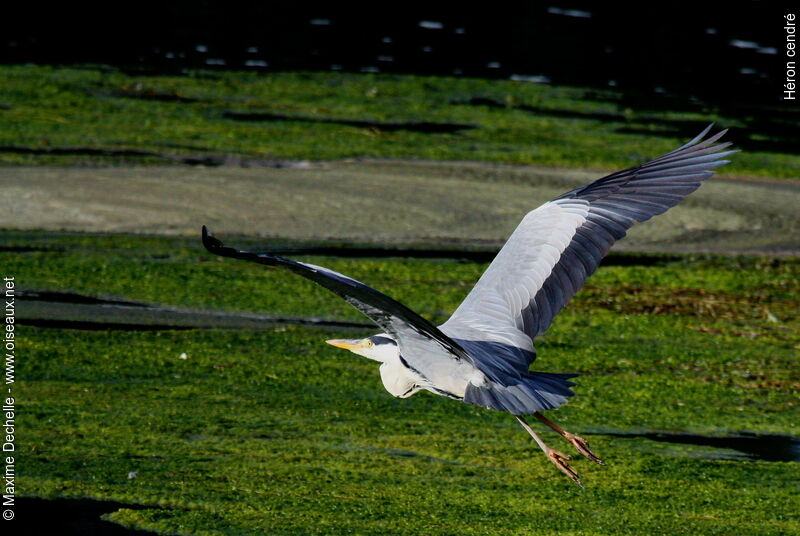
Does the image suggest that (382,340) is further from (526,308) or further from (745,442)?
(745,442)

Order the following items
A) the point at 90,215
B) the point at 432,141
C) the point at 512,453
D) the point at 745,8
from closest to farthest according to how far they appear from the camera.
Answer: the point at 512,453, the point at 90,215, the point at 432,141, the point at 745,8

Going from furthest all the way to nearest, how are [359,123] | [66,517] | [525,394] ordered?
[359,123] < [66,517] < [525,394]

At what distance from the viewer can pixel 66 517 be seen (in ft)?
20.4

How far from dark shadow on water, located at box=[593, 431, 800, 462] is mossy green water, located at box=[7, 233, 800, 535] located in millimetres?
109

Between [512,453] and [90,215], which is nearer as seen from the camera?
[512,453]

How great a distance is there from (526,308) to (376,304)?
4.36 feet

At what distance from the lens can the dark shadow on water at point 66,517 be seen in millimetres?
6098

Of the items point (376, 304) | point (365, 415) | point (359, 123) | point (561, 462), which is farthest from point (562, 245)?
point (359, 123)

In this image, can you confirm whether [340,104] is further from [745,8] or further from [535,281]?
[745,8]

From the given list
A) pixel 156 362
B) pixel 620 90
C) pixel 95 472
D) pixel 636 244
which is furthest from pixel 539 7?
pixel 95 472

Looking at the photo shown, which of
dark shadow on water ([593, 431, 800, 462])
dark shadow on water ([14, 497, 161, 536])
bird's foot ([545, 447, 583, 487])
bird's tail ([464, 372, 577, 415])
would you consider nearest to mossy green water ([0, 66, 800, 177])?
dark shadow on water ([593, 431, 800, 462])

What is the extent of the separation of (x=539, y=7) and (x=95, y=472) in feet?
73.3

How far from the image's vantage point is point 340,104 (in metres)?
17.7

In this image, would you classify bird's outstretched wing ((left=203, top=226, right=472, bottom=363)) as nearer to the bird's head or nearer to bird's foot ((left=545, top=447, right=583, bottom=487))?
the bird's head
